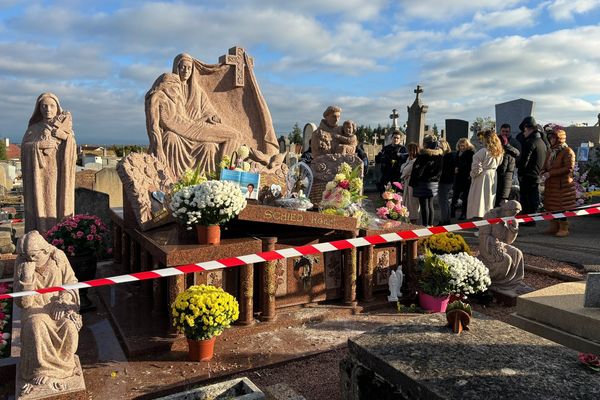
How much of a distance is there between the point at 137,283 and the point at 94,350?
1.80 m

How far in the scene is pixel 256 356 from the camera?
14.9 ft

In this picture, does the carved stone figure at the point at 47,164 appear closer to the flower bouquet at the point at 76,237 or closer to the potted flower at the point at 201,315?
the flower bouquet at the point at 76,237

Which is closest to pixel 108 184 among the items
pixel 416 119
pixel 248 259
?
pixel 248 259

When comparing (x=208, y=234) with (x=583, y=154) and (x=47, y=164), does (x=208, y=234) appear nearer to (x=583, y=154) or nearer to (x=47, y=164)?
(x=47, y=164)

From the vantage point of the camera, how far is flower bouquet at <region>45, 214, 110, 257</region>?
6144 mm

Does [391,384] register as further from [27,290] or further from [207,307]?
[27,290]

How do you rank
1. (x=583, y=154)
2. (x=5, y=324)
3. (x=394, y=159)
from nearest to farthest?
(x=5, y=324) → (x=394, y=159) → (x=583, y=154)

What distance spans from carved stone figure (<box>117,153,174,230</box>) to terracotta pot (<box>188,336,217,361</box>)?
1.97m

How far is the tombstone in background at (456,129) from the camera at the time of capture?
776 inches

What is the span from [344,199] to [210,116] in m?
3.41

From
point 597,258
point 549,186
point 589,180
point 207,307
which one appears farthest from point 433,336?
point 589,180

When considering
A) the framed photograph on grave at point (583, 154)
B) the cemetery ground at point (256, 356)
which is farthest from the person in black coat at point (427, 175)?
the framed photograph on grave at point (583, 154)

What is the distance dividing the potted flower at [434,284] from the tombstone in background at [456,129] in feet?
50.6

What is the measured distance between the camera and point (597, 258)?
325 inches
